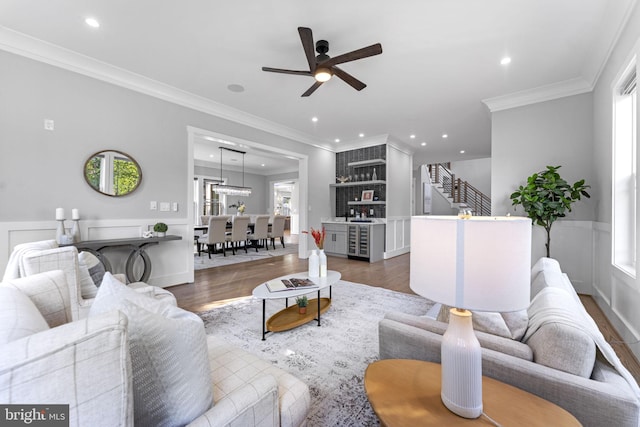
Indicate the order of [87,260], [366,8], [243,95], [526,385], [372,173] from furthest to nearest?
1. [372,173]
2. [243,95]
3. [366,8]
4. [87,260]
5. [526,385]

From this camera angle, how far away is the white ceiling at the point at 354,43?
226 centimetres

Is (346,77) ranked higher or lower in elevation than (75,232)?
higher

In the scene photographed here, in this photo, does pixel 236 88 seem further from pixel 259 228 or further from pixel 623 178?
pixel 623 178

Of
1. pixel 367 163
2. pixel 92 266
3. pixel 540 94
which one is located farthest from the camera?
pixel 367 163

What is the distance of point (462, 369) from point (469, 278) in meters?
0.30

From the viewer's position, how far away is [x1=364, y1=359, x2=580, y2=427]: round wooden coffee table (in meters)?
0.81

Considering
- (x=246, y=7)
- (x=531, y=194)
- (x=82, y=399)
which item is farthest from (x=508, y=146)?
(x=82, y=399)

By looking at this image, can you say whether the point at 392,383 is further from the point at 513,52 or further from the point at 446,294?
the point at 513,52

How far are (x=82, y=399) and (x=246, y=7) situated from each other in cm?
277

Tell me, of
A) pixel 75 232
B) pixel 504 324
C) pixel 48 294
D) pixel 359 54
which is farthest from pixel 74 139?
pixel 504 324

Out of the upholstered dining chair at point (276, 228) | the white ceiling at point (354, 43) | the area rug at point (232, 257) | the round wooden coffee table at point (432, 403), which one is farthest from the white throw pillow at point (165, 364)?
the upholstered dining chair at point (276, 228)

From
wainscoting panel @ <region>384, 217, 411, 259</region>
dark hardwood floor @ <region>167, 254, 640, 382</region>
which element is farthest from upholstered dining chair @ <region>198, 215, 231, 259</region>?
wainscoting panel @ <region>384, 217, 411, 259</region>

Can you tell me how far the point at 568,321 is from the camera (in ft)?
3.31

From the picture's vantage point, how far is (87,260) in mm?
2012
